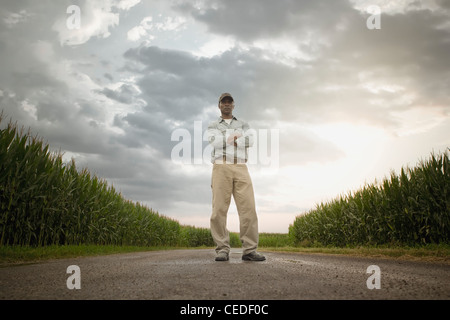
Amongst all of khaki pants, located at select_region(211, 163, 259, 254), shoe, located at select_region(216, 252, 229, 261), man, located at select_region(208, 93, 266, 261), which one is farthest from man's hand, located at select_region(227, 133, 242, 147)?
shoe, located at select_region(216, 252, 229, 261)

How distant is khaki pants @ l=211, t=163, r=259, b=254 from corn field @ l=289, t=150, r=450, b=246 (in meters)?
6.07

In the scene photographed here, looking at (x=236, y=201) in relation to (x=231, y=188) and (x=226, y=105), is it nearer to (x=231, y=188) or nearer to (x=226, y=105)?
(x=231, y=188)

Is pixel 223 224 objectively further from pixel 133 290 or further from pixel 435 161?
pixel 435 161

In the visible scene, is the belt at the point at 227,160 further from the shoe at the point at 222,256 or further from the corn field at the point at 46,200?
the corn field at the point at 46,200

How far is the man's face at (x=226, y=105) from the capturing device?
552 centimetres

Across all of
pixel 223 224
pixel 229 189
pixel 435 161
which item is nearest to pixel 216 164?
pixel 229 189

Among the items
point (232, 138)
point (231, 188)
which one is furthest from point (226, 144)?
point (231, 188)

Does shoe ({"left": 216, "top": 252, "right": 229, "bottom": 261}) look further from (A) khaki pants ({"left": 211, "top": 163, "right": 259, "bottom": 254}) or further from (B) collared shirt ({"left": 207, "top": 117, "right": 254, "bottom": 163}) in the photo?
(B) collared shirt ({"left": 207, "top": 117, "right": 254, "bottom": 163})

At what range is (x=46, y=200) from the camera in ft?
26.5

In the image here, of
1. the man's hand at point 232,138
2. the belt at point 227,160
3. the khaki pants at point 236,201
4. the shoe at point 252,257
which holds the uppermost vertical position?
the man's hand at point 232,138

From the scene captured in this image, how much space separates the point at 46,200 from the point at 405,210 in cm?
974

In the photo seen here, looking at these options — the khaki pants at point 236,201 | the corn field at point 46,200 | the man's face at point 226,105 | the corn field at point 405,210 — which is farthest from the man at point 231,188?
the corn field at point 405,210

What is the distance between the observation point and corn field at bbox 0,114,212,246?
718cm

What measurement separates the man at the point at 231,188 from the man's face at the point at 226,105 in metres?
0.41
